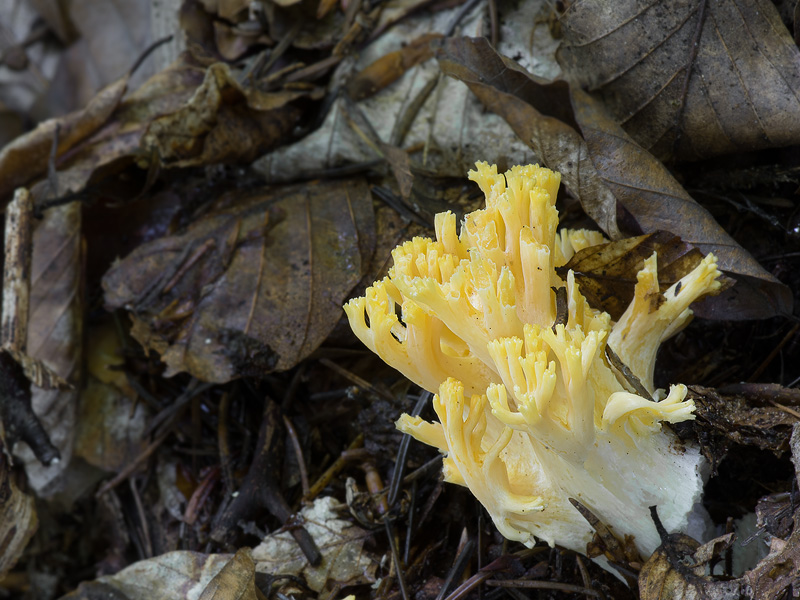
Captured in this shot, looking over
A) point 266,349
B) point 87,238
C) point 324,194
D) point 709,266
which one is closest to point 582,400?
point 709,266

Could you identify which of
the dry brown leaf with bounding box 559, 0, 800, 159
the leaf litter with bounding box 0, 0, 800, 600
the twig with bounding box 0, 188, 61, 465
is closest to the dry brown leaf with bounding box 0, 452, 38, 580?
the leaf litter with bounding box 0, 0, 800, 600

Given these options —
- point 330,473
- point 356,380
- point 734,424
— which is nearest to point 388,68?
point 356,380

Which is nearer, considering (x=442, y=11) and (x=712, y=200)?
(x=712, y=200)

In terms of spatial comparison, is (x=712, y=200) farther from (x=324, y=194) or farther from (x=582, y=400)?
(x=324, y=194)

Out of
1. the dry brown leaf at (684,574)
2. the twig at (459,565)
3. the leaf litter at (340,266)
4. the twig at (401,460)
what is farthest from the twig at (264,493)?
the dry brown leaf at (684,574)

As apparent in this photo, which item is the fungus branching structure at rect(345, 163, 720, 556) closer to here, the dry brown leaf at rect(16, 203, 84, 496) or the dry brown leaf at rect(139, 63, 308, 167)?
the dry brown leaf at rect(139, 63, 308, 167)

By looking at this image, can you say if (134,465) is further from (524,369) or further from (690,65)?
(690,65)
